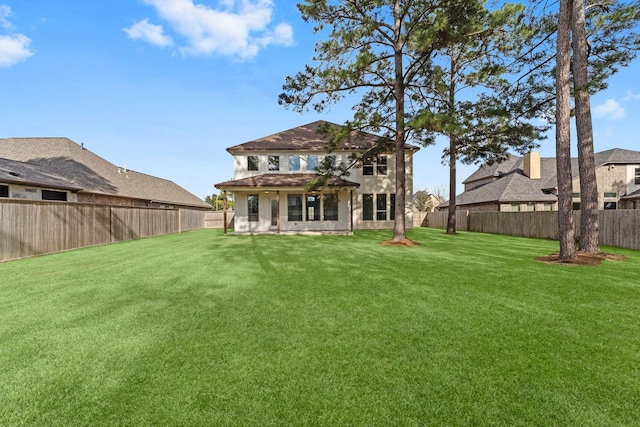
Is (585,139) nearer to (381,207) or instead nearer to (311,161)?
(381,207)

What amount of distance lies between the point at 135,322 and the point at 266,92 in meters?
14.0

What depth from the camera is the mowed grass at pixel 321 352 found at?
1916 mm

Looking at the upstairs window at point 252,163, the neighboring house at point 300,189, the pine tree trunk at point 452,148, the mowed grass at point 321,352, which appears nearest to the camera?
the mowed grass at point 321,352

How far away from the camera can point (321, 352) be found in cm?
269

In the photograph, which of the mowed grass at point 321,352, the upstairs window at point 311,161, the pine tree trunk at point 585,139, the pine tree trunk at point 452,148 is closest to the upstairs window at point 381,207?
the pine tree trunk at point 452,148

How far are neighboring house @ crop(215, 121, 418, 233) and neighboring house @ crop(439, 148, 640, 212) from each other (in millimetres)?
6762

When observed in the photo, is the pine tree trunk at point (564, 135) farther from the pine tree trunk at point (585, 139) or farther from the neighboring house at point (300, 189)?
the neighboring house at point (300, 189)

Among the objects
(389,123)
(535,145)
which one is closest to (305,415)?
(389,123)

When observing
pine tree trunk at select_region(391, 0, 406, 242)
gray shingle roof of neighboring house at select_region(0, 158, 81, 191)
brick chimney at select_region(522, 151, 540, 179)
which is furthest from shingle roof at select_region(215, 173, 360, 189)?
brick chimney at select_region(522, 151, 540, 179)

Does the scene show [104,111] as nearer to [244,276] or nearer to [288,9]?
[288,9]

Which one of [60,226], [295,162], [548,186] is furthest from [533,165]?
[60,226]

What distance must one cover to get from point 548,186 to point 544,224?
35.1 feet

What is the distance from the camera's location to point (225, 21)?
38.3 ft

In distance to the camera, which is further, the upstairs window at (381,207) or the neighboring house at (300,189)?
the upstairs window at (381,207)
